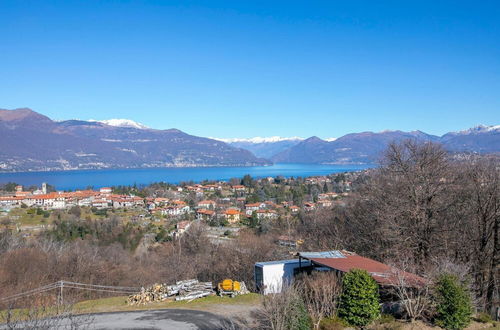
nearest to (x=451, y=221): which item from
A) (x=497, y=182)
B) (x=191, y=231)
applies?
(x=497, y=182)

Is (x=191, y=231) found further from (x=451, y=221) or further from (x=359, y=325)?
(x=359, y=325)

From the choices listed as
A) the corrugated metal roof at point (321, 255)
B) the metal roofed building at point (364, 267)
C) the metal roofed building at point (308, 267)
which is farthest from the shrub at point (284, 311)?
the corrugated metal roof at point (321, 255)

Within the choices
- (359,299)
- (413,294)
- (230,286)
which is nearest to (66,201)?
(230,286)

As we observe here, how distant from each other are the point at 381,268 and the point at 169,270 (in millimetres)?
18097

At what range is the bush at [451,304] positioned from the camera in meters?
10.2

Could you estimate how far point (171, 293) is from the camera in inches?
578

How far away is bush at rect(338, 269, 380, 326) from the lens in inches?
407

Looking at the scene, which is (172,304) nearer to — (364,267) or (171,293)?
(171,293)

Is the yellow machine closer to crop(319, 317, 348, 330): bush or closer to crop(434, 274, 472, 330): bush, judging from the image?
crop(319, 317, 348, 330): bush

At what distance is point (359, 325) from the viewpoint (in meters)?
10.4

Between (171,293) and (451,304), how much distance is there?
30.2 ft

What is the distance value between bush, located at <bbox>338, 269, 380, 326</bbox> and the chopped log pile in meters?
5.99

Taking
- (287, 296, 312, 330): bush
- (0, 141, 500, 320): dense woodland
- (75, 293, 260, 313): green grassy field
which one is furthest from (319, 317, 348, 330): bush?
(75, 293, 260, 313): green grassy field

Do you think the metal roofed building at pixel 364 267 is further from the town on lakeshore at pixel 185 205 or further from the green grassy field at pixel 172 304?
the town on lakeshore at pixel 185 205
